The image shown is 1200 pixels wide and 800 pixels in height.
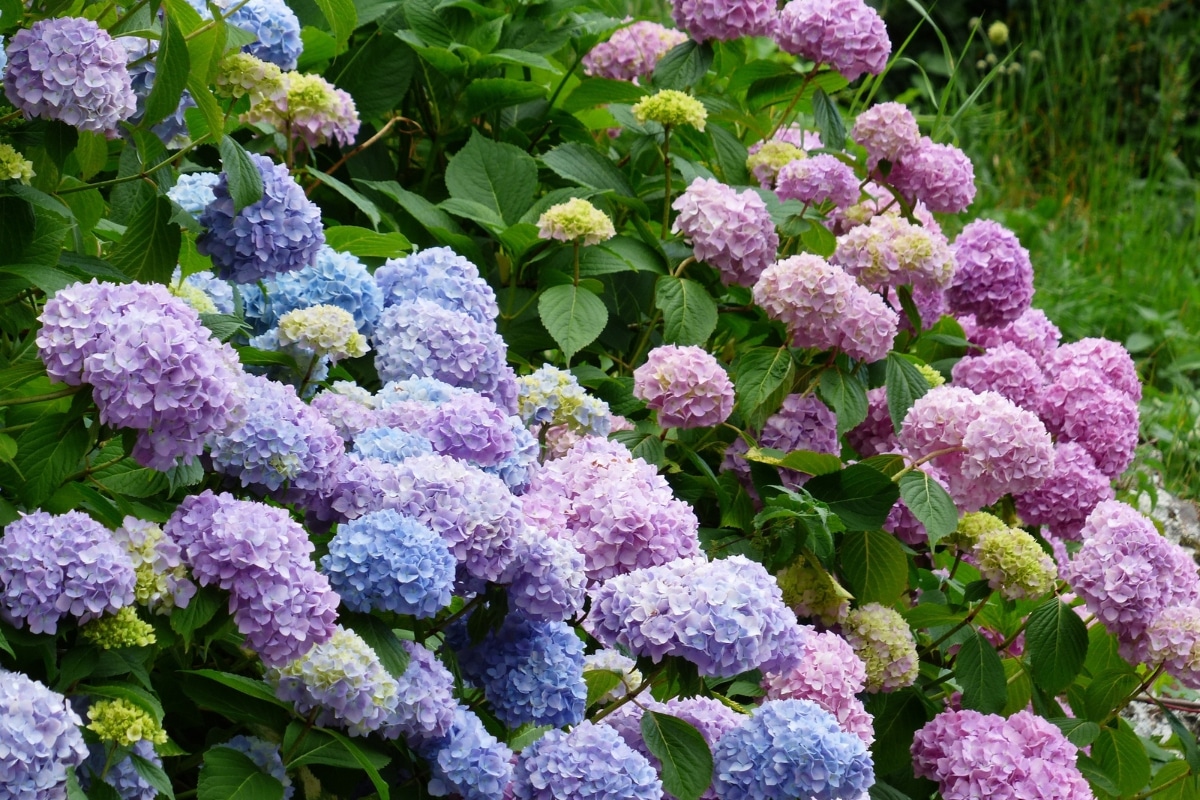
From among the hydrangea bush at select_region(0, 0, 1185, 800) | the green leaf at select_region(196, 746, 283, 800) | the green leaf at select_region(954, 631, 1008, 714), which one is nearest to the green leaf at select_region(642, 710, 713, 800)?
the hydrangea bush at select_region(0, 0, 1185, 800)

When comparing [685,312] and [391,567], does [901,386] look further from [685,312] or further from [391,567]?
[391,567]

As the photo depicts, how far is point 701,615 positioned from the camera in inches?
61.8

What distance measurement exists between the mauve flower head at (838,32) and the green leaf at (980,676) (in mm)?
1114

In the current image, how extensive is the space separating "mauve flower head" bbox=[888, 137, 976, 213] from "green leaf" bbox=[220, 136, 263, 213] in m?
1.53

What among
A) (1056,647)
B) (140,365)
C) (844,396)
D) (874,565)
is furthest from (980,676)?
(140,365)

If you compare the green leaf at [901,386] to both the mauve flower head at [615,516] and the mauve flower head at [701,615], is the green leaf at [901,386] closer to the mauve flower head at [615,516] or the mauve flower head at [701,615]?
the mauve flower head at [615,516]

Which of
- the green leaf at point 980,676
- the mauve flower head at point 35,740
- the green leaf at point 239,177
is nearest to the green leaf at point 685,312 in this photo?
the green leaf at point 980,676

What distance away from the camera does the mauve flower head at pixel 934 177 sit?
2.78 metres

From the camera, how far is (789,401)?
8.14 feet

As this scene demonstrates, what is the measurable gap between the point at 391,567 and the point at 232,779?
0.90 ft

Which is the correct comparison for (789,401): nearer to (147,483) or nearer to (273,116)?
(273,116)

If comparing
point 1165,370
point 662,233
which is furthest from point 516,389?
point 1165,370

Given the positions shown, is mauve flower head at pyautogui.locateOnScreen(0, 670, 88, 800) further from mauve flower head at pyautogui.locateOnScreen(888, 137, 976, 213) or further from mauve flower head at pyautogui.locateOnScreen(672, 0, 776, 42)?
mauve flower head at pyautogui.locateOnScreen(888, 137, 976, 213)

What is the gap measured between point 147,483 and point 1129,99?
6.25 metres
